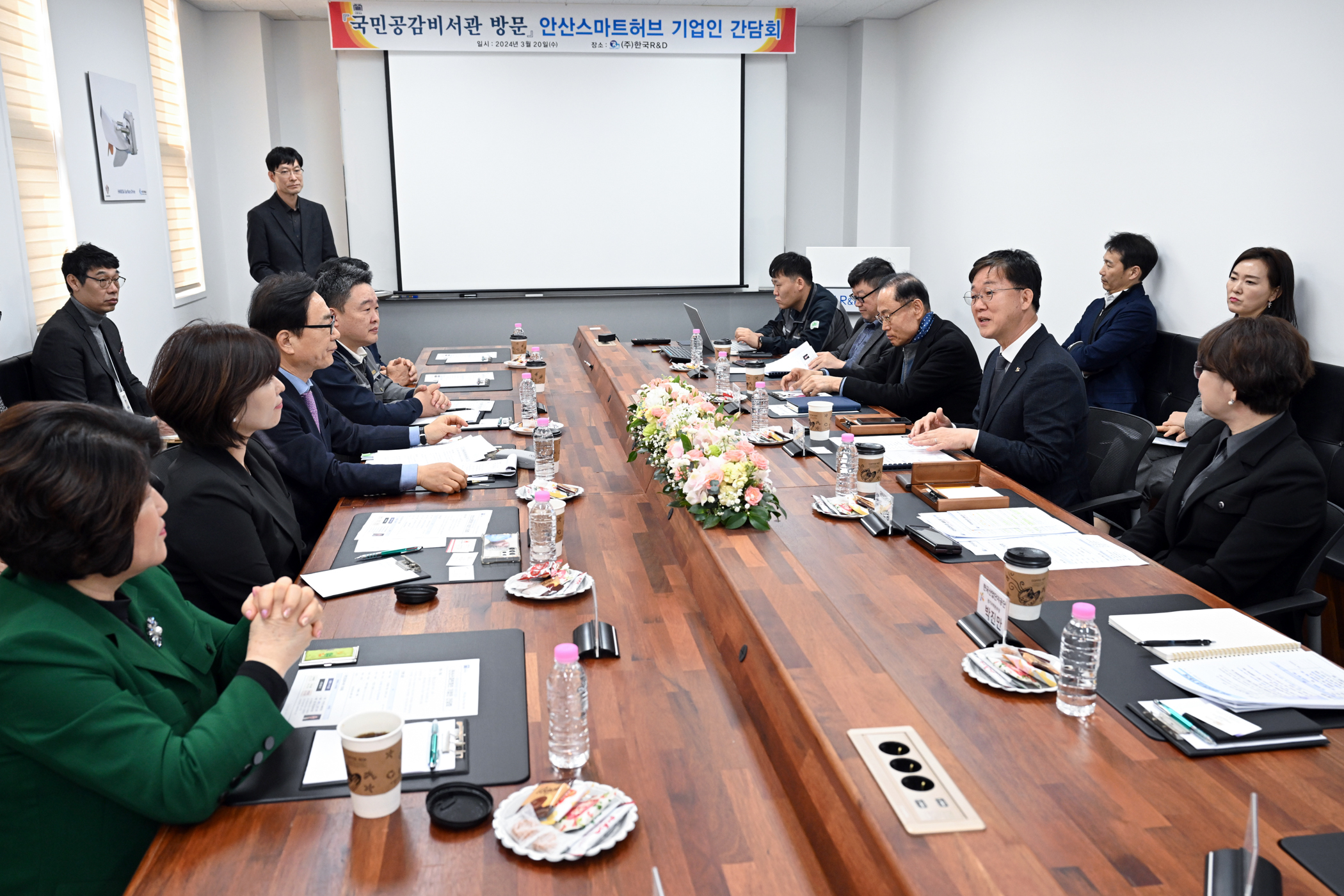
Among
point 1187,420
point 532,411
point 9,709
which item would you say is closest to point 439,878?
point 9,709

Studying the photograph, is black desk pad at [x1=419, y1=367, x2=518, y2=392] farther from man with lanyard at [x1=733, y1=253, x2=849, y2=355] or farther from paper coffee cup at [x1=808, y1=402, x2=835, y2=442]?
paper coffee cup at [x1=808, y1=402, x2=835, y2=442]

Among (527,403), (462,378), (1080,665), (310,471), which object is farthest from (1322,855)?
(462,378)

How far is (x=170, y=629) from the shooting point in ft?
4.95

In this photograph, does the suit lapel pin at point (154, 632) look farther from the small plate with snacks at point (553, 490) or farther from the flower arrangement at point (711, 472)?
the small plate with snacks at point (553, 490)

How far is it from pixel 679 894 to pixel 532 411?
8.60 feet

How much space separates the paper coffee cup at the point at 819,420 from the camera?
3.28 m

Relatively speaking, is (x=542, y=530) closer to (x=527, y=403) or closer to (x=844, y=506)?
(x=844, y=506)

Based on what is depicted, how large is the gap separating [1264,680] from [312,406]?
2505 millimetres


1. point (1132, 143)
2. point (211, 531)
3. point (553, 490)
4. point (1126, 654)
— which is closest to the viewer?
point (1126, 654)

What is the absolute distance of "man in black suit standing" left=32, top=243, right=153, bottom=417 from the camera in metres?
4.23

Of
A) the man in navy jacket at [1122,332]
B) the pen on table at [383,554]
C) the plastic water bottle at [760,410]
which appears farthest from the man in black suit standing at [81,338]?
the man in navy jacket at [1122,332]

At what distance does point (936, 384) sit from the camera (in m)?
3.98

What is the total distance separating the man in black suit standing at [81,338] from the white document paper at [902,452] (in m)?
3.36

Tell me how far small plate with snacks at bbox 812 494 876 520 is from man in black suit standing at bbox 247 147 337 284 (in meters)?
4.75
